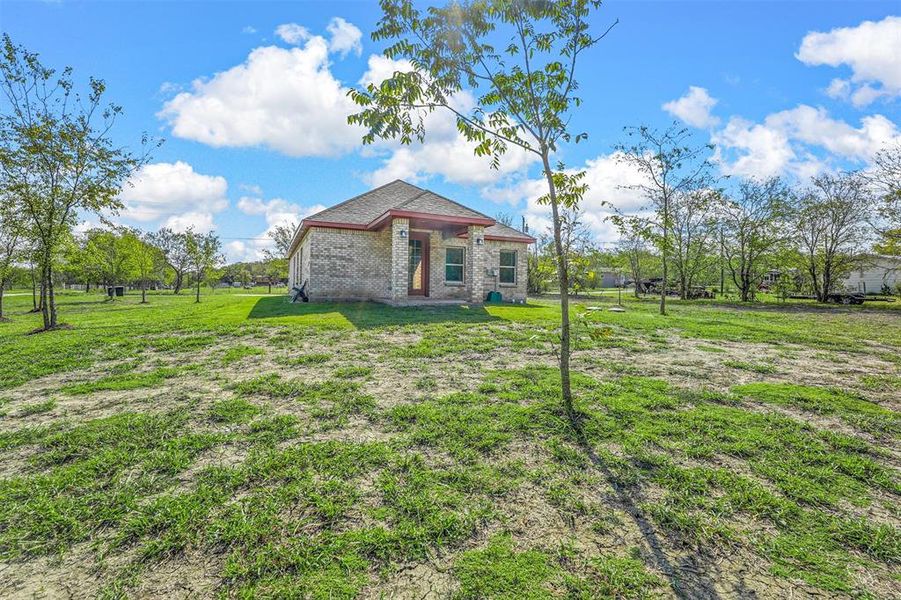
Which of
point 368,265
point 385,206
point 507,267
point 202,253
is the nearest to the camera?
point 368,265

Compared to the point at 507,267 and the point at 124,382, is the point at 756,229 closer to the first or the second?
the point at 507,267

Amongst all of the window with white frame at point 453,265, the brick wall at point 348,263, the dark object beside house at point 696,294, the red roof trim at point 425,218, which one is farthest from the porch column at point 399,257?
the dark object beside house at point 696,294

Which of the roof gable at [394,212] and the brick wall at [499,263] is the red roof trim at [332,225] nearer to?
the roof gable at [394,212]

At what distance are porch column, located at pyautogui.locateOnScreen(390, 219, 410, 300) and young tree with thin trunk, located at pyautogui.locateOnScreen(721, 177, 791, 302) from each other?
19.2 meters

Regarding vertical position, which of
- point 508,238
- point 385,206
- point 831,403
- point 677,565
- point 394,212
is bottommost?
point 677,565

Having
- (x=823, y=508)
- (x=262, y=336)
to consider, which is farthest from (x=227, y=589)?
(x=262, y=336)

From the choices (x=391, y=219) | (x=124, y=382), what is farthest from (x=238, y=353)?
(x=391, y=219)

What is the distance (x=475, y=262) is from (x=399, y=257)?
9.11 ft

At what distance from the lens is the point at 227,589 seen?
1.64m

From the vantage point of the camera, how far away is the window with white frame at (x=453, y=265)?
14.3 m

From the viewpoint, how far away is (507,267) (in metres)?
16.3

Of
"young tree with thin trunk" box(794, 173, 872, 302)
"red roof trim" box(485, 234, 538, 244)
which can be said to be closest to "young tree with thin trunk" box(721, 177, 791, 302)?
"young tree with thin trunk" box(794, 173, 872, 302)

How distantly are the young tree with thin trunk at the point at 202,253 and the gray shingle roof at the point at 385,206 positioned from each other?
39.6ft

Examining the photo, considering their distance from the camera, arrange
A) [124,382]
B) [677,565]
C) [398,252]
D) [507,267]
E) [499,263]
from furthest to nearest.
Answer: [507,267]
[499,263]
[398,252]
[124,382]
[677,565]
